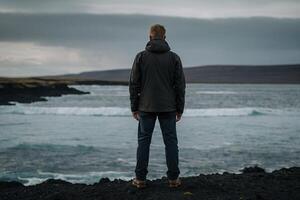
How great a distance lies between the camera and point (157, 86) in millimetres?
6918

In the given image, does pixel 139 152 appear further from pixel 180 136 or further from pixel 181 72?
pixel 180 136

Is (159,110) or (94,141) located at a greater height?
(159,110)

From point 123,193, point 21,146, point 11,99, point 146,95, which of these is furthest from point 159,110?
point 11,99

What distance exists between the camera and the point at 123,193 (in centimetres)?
716

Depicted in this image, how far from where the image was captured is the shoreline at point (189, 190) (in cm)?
702

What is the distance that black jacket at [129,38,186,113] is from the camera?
6.91 metres

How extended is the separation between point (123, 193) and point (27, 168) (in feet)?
19.9

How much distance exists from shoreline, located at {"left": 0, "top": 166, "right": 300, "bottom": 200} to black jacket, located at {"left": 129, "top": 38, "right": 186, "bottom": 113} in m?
1.09

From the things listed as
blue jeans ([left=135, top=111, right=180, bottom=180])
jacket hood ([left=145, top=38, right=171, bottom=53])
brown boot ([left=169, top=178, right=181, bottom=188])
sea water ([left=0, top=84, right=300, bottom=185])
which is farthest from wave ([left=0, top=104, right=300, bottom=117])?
jacket hood ([left=145, top=38, right=171, bottom=53])

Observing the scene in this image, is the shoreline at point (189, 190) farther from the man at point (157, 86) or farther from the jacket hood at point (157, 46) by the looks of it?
the jacket hood at point (157, 46)

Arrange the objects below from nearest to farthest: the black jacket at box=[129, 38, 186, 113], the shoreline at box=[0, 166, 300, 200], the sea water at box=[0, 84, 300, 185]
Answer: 1. the black jacket at box=[129, 38, 186, 113]
2. the shoreline at box=[0, 166, 300, 200]
3. the sea water at box=[0, 84, 300, 185]

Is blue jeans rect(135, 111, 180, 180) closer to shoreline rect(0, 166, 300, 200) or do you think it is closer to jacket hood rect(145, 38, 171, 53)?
shoreline rect(0, 166, 300, 200)

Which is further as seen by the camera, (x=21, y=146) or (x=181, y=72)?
(x=21, y=146)

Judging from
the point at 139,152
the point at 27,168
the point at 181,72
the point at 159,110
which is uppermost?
the point at 181,72
